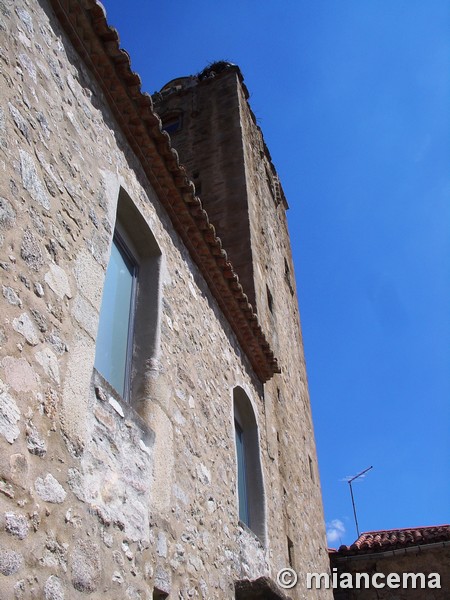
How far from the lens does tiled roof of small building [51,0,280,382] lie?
13.3 feet

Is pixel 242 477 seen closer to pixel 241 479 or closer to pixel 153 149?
pixel 241 479

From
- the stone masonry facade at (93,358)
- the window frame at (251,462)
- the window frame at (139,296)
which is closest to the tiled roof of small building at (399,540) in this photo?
the stone masonry facade at (93,358)

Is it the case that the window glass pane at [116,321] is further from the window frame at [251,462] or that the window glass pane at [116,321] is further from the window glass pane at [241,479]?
the window glass pane at [241,479]

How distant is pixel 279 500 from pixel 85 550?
4445 millimetres

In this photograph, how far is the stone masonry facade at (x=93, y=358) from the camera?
2545 mm

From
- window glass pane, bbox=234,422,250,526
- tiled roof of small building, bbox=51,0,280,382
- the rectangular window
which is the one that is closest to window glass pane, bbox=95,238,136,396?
the rectangular window

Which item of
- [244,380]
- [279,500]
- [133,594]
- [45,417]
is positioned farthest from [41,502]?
[279,500]

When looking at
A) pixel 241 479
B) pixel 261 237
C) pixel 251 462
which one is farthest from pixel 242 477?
pixel 261 237

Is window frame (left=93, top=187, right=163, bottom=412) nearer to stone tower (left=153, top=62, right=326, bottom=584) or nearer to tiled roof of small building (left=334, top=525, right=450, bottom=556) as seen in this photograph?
stone tower (left=153, top=62, right=326, bottom=584)

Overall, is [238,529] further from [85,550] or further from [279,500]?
[85,550]

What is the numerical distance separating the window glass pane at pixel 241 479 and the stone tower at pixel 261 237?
2.13 ft

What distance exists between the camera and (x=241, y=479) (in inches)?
237

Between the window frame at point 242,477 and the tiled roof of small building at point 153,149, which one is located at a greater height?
the tiled roof of small building at point 153,149

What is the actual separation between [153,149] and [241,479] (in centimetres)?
343
